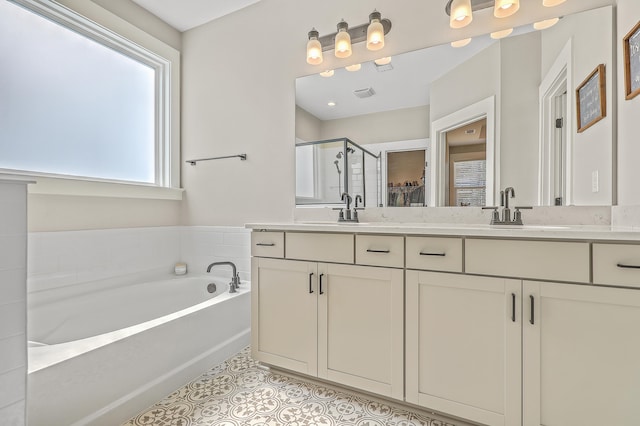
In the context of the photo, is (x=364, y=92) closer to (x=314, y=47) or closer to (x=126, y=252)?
(x=314, y=47)

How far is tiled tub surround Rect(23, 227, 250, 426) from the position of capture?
4.09 ft

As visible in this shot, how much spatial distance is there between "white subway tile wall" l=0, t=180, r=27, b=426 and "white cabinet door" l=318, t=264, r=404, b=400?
112 centimetres

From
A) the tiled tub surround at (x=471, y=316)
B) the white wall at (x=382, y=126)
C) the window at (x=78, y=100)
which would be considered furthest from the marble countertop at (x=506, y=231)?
the window at (x=78, y=100)

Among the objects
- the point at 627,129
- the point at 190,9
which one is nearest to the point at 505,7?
the point at 627,129

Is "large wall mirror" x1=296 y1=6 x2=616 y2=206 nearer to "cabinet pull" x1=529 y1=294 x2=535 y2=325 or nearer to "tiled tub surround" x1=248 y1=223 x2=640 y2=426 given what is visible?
"tiled tub surround" x1=248 y1=223 x2=640 y2=426

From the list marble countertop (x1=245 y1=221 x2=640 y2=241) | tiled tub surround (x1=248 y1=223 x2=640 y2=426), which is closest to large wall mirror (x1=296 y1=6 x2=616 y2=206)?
marble countertop (x1=245 y1=221 x2=640 y2=241)

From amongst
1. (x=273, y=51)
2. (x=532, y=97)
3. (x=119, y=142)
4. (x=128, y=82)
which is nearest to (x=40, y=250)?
(x=119, y=142)

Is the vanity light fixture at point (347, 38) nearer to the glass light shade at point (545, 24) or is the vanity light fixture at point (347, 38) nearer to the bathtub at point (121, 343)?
the glass light shade at point (545, 24)

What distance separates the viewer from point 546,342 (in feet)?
3.68

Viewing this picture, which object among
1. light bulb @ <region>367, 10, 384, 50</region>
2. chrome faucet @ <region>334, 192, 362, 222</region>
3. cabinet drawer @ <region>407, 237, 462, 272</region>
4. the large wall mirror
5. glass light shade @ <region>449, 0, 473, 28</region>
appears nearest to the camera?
cabinet drawer @ <region>407, 237, 462, 272</region>

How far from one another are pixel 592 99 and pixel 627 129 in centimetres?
23

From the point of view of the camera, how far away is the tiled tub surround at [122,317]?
1.25 m

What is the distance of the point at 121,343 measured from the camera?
55.0 inches

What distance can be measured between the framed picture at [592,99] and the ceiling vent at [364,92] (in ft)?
3.59
